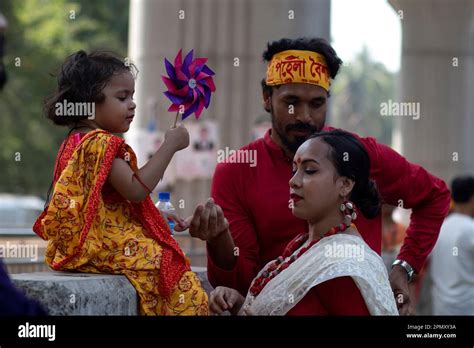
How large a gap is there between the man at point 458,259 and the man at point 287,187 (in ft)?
14.5

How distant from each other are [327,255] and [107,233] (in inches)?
38.5

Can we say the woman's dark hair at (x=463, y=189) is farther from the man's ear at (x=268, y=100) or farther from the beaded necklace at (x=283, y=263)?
the beaded necklace at (x=283, y=263)

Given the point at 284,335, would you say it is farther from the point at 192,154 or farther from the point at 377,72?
the point at 377,72

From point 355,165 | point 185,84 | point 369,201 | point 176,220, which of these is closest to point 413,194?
point 369,201

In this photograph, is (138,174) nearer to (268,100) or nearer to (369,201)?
(369,201)

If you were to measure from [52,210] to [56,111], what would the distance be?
0.55 meters

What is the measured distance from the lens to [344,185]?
4.70m

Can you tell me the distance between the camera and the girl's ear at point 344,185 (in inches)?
184

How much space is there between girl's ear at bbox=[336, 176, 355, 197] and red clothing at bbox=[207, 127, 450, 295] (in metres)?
0.51

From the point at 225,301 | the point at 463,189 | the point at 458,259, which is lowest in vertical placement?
the point at 458,259

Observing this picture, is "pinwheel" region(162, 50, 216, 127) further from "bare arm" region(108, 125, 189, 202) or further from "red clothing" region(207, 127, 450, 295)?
"red clothing" region(207, 127, 450, 295)

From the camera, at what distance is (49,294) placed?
4398 millimetres

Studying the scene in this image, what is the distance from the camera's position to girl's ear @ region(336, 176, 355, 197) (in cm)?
468

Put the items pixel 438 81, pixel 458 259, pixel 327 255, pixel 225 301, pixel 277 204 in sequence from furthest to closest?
pixel 438 81, pixel 458 259, pixel 277 204, pixel 225 301, pixel 327 255
